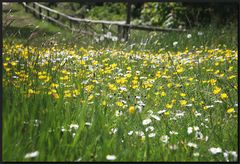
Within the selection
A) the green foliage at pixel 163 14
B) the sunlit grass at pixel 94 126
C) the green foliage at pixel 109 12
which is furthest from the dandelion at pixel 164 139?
the green foliage at pixel 109 12

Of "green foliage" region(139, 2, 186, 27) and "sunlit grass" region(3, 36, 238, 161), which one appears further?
"green foliage" region(139, 2, 186, 27)

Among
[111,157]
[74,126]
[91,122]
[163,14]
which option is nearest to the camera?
[111,157]

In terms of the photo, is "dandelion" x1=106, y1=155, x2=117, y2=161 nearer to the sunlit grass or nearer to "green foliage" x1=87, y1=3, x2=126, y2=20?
the sunlit grass

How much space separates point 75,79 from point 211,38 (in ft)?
16.5

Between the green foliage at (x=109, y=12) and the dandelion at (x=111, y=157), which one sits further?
the green foliage at (x=109, y=12)

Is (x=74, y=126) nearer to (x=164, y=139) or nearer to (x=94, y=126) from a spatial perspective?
(x=94, y=126)

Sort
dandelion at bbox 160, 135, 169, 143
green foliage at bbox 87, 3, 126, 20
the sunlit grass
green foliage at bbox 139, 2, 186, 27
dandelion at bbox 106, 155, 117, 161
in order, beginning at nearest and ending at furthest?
dandelion at bbox 106, 155, 117, 161 < the sunlit grass < dandelion at bbox 160, 135, 169, 143 < green foliage at bbox 139, 2, 186, 27 < green foliage at bbox 87, 3, 126, 20

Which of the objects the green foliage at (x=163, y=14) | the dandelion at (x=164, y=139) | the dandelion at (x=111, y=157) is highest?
the dandelion at (x=111, y=157)

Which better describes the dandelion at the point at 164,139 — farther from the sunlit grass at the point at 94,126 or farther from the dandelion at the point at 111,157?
the dandelion at the point at 111,157

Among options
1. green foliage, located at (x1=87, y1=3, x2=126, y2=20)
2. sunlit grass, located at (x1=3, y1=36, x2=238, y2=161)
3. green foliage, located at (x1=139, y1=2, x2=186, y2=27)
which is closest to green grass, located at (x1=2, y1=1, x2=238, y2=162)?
sunlit grass, located at (x1=3, y1=36, x2=238, y2=161)

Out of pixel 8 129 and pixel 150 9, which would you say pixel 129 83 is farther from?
pixel 150 9

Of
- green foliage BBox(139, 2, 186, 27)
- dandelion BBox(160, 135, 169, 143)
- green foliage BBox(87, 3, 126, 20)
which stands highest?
dandelion BBox(160, 135, 169, 143)

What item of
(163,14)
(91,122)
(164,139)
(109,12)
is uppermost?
(91,122)

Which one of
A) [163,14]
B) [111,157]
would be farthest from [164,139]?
[163,14]
